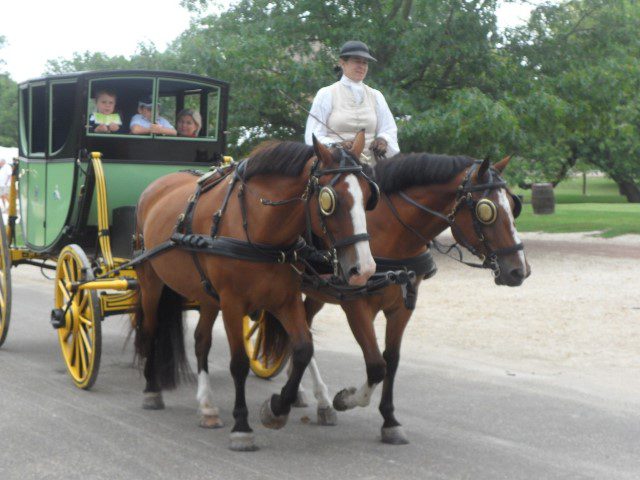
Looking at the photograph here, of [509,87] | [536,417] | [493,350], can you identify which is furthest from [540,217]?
[536,417]

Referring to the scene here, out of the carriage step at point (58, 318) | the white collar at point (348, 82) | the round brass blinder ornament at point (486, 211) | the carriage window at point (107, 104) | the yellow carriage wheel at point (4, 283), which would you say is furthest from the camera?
the yellow carriage wheel at point (4, 283)

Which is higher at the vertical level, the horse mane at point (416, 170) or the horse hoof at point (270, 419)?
the horse mane at point (416, 170)

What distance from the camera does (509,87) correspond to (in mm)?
15617

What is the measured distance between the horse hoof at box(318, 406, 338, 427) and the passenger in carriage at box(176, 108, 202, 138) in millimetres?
3336

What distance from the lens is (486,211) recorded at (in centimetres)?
525

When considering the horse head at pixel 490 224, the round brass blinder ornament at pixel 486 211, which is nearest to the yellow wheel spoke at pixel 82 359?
the horse head at pixel 490 224

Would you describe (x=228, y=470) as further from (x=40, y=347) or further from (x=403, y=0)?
(x=403, y=0)

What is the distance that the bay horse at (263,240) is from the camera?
493cm

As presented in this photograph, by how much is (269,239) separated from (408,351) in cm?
371

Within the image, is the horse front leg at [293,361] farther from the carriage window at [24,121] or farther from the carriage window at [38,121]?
the carriage window at [24,121]

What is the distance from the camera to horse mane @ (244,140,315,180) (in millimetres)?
5336

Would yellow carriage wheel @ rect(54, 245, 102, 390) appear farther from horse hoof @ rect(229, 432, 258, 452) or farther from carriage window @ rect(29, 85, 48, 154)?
horse hoof @ rect(229, 432, 258, 452)

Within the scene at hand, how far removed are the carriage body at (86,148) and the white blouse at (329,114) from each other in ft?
6.44

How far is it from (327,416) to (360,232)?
1.74 metres
